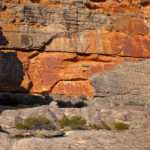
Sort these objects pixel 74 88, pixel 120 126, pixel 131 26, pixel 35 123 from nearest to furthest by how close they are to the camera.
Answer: pixel 35 123 → pixel 120 126 → pixel 74 88 → pixel 131 26

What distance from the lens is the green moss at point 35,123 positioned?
19312 millimetres

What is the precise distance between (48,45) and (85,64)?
153 inches

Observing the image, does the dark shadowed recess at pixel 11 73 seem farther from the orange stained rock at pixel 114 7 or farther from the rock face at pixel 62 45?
the orange stained rock at pixel 114 7

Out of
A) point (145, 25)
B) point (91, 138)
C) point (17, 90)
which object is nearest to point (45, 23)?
point (17, 90)

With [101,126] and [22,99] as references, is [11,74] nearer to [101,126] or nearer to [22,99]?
[22,99]

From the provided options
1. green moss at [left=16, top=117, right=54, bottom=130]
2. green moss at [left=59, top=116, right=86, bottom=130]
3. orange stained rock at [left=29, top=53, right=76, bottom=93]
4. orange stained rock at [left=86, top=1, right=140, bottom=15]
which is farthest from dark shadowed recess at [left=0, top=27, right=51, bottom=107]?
green moss at [left=16, top=117, right=54, bottom=130]

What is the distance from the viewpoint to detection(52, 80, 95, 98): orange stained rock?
39688 mm

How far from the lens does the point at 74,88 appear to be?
3997 centimetres

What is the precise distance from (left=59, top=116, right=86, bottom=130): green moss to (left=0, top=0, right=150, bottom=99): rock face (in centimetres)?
1784

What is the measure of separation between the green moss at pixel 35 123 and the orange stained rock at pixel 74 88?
62.3 ft

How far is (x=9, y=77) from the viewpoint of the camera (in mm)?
38906

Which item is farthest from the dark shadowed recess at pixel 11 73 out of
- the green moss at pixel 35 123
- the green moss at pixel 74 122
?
the green moss at pixel 35 123

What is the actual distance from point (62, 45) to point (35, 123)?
2137cm

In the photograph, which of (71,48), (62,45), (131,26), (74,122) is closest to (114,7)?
(131,26)
